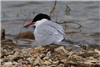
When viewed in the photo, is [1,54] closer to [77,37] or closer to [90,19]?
[77,37]

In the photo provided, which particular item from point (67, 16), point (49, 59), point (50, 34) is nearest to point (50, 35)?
point (50, 34)

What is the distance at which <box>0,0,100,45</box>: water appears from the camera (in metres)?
8.58

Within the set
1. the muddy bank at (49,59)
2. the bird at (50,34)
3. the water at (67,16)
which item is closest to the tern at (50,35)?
the bird at (50,34)

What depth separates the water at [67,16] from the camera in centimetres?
858

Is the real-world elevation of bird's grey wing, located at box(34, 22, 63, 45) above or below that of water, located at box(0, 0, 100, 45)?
above

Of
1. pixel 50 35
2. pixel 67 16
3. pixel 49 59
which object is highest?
pixel 50 35

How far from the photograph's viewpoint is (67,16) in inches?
430

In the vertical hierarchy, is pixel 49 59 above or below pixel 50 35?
below

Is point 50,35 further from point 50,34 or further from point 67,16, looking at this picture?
point 67,16

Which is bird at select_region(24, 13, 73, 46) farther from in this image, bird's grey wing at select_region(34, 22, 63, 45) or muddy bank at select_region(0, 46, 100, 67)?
muddy bank at select_region(0, 46, 100, 67)

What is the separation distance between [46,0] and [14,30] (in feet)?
17.2

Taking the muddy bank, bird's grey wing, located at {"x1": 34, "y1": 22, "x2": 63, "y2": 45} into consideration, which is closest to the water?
the muddy bank

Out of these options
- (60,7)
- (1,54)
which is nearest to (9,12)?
(60,7)

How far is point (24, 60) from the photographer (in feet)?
16.9
